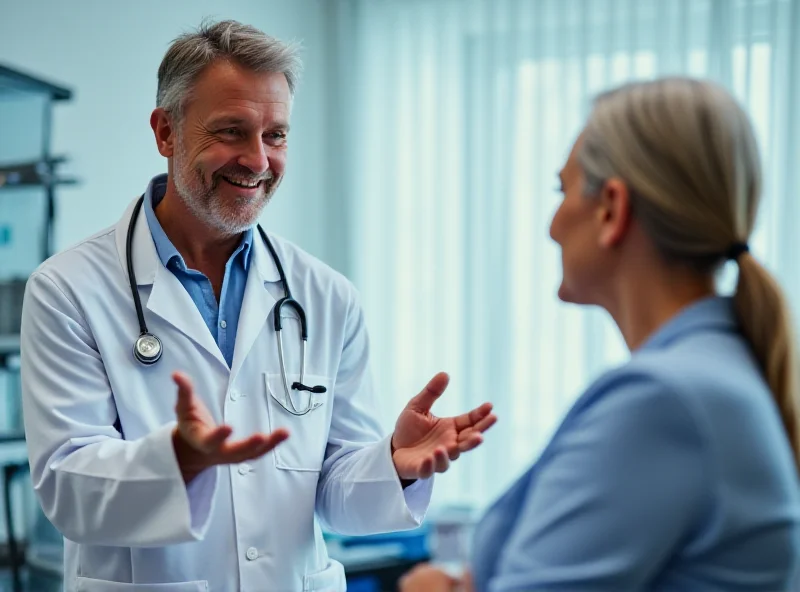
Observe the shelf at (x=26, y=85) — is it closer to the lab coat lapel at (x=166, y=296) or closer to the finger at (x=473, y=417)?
the lab coat lapel at (x=166, y=296)

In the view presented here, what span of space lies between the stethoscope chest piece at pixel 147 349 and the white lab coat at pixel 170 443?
21 millimetres

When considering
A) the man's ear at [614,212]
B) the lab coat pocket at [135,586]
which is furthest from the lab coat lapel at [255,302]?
the man's ear at [614,212]

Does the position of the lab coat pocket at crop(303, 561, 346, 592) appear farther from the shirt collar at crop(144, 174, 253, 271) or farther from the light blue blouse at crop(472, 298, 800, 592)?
the light blue blouse at crop(472, 298, 800, 592)

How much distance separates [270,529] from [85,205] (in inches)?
63.8

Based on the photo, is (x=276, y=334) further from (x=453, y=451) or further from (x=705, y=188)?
(x=705, y=188)

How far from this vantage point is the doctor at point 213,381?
4.49ft

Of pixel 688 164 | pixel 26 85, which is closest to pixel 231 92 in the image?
pixel 26 85

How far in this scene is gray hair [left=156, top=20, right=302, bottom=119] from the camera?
1.67m

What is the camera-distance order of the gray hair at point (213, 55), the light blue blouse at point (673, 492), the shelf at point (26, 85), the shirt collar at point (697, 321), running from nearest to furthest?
1. the light blue blouse at point (673, 492)
2. the shirt collar at point (697, 321)
3. the gray hair at point (213, 55)
4. the shelf at point (26, 85)

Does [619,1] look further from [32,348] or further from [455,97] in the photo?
[32,348]

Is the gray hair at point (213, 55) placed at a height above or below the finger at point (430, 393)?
above

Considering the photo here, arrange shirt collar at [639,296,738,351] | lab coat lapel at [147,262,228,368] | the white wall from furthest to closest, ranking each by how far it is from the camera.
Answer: the white wall < lab coat lapel at [147,262,228,368] < shirt collar at [639,296,738,351]

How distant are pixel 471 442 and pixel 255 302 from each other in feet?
1.67

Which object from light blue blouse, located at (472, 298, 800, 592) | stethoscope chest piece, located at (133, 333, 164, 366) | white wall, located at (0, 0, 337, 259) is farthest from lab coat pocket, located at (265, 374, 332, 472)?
white wall, located at (0, 0, 337, 259)
